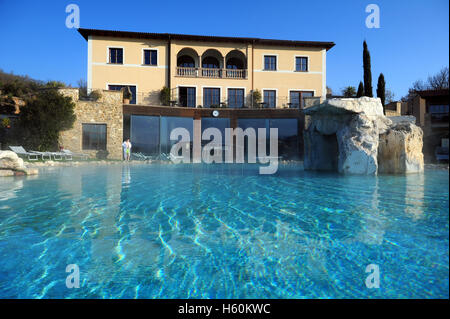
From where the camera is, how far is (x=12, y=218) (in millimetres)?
3828

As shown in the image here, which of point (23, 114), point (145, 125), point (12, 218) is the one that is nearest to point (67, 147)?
point (23, 114)

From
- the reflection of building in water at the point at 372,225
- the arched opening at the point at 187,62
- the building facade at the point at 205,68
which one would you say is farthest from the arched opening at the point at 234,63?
the reflection of building in water at the point at 372,225

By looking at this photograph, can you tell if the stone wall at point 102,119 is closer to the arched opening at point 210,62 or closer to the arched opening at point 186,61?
the arched opening at point 186,61

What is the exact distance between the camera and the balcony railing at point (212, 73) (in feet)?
76.8

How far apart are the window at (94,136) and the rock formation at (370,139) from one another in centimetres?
1443

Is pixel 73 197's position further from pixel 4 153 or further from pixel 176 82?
pixel 176 82

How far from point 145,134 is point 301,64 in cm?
1473

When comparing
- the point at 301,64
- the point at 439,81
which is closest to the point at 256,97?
the point at 301,64

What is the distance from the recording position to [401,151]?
9.10m

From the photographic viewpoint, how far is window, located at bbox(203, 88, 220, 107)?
76.7ft

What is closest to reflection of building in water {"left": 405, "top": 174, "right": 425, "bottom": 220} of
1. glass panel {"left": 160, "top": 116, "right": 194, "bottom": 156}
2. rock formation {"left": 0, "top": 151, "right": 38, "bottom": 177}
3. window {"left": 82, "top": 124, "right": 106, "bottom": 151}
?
rock formation {"left": 0, "top": 151, "right": 38, "bottom": 177}

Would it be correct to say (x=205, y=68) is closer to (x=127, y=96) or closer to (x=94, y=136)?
(x=127, y=96)

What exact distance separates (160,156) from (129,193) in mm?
13847

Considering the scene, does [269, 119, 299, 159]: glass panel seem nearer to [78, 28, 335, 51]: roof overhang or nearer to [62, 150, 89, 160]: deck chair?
[78, 28, 335, 51]: roof overhang
